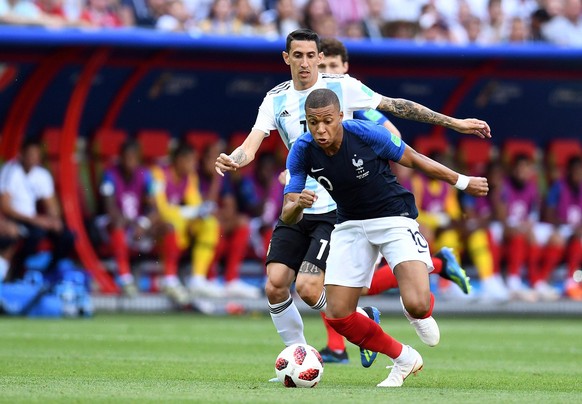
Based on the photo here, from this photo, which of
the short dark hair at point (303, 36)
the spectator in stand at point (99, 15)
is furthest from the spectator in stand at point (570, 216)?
the short dark hair at point (303, 36)

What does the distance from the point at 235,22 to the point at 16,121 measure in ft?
10.1

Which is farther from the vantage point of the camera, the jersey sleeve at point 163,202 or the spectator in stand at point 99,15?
the jersey sleeve at point 163,202

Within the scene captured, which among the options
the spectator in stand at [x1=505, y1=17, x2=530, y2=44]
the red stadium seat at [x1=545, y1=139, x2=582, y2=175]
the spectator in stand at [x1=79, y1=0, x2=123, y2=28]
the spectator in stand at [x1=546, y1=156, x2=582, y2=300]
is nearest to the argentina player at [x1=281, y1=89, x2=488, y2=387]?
the spectator in stand at [x1=79, y1=0, x2=123, y2=28]

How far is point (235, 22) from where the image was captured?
52.8 ft

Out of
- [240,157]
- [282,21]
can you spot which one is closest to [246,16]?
[282,21]

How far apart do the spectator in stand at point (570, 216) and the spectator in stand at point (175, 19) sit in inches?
225

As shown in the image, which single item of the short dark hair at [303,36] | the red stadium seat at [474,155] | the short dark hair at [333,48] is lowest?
the red stadium seat at [474,155]

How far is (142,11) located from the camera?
16.3 m

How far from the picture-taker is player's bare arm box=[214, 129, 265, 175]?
754 centimetres

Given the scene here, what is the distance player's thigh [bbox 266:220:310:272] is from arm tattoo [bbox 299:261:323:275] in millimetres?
127

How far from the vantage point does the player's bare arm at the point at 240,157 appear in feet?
24.7

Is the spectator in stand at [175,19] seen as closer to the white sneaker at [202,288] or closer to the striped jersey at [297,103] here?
the white sneaker at [202,288]

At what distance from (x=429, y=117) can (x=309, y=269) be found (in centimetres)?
133

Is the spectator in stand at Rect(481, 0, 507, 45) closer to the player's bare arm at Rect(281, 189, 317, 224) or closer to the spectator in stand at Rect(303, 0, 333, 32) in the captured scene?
the spectator in stand at Rect(303, 0, 333, 32)
